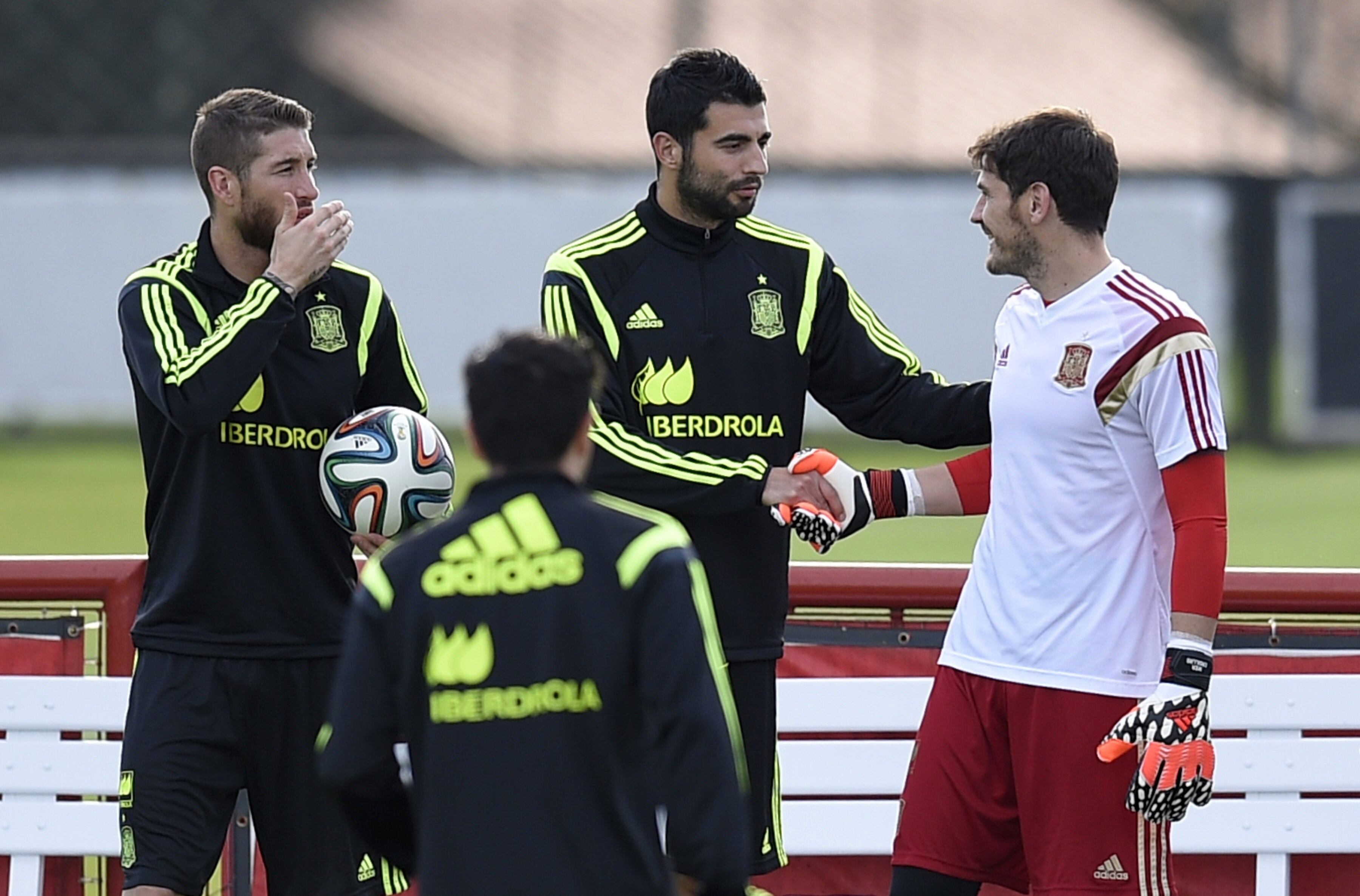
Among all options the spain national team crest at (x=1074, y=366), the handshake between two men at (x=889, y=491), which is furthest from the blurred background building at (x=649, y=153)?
the spain national team crest at (x=1074, y=366)

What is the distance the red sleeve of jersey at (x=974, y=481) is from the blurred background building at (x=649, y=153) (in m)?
16.5

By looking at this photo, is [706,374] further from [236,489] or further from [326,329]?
[236,489]

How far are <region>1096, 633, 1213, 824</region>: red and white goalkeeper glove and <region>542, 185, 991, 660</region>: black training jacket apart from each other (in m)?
1.03

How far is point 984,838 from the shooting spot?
4.27m

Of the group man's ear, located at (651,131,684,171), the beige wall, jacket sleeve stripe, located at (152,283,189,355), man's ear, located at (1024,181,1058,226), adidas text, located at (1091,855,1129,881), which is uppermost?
the beige wall

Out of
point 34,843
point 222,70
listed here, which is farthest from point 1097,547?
point 222,70

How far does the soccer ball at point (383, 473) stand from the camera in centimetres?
444

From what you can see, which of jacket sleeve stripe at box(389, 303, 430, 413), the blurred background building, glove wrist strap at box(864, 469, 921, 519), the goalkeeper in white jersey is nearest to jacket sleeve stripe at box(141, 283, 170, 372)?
jacket sleeve stripe at box(389, 303, 430, 413)

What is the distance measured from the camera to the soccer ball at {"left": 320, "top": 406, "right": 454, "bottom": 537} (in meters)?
4.44

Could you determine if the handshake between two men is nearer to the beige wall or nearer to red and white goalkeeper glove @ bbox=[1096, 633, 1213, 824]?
red and white goalkeeper glove @ bbox=[1096, 633, 1213, 824]

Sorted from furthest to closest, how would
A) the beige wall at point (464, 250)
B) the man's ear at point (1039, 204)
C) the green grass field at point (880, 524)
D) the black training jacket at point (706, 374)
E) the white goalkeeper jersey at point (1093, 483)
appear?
the beige wall at point (464, 250) < the green grass field at point (880, 524) < the black training jacket at point (706, 374) < the man's ear at point (1039, 204) < the white goalkeeper jersey at point (1093, 483)

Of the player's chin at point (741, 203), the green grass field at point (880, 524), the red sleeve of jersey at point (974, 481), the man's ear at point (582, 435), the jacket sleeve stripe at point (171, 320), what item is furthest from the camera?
the green grass field at point (880, 524)

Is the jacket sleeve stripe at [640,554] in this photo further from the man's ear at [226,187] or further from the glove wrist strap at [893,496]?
the man's ear at [226,187]

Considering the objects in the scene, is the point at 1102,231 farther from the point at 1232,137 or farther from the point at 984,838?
the point at 1232,137
